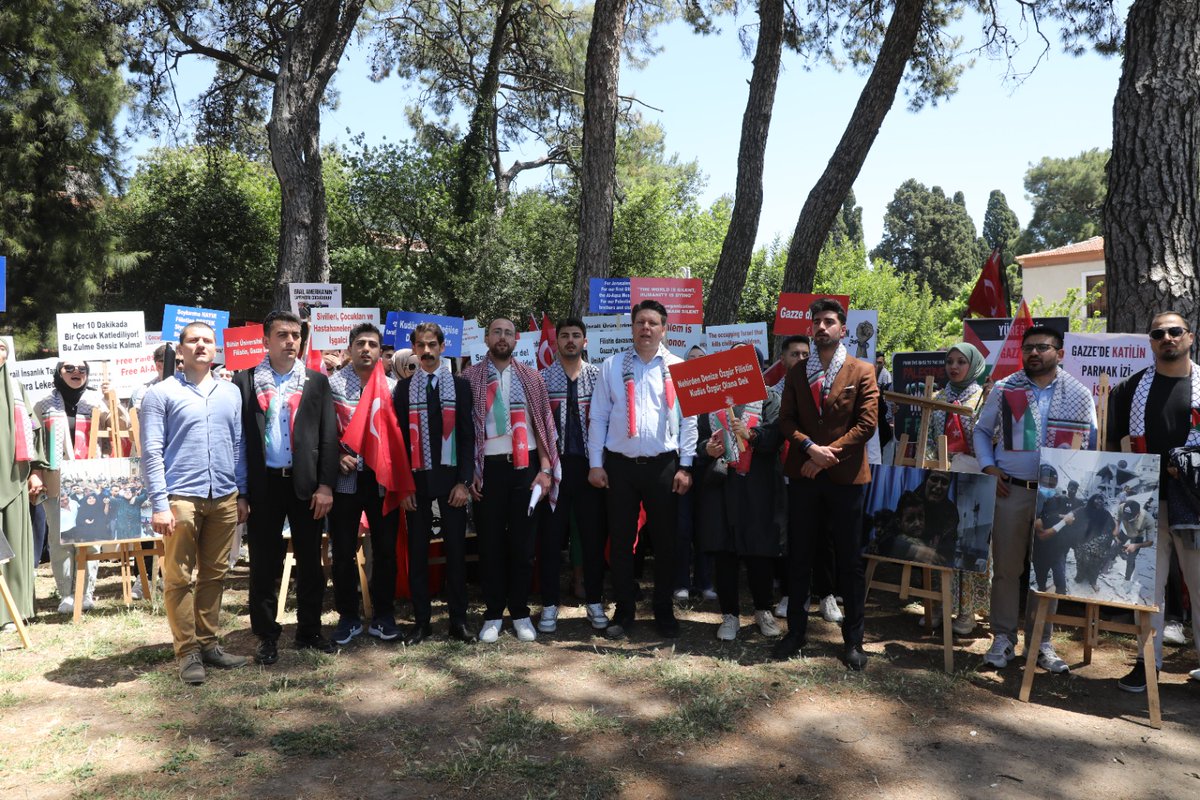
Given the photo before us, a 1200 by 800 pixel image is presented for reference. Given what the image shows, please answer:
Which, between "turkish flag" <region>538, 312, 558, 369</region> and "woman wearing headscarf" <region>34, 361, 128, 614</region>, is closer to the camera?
"woman wearing headscarf" <region>34, 361, 128, 614</region>

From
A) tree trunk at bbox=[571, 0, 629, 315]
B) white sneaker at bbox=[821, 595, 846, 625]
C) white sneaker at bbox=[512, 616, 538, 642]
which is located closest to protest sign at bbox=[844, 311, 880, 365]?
tree trunk at bbox=[571, 0, 629, 315]

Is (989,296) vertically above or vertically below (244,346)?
above

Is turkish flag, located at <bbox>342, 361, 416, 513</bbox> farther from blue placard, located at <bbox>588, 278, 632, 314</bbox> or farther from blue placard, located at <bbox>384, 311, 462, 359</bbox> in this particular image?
blue placard, located at <bbox>588, 278, 632, 314</bbox>

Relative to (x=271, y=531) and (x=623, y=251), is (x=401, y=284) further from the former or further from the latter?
(x=271, y=531)

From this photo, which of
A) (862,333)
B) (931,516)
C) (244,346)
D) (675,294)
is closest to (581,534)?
(931,516)

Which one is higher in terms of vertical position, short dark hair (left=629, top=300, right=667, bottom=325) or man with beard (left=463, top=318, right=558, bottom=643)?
short dark hair (left=629, top=300, right=667, bottom=325)

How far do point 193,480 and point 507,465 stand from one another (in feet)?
5.96

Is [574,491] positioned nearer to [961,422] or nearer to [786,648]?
[786,648]

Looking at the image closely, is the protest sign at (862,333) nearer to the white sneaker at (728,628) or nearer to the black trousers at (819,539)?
the black trousers at (819,539)

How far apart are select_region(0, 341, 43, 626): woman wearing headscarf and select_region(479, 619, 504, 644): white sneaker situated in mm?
3298

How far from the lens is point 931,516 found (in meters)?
5.14

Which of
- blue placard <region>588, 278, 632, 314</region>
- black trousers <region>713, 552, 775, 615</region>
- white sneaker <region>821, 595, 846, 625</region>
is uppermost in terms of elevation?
blue placard <region>588, 278, 632, 314</region>

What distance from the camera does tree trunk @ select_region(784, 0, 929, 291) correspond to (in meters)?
9.60

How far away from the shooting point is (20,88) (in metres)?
17.1
